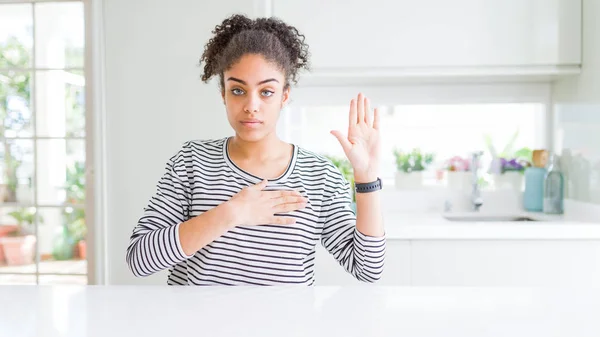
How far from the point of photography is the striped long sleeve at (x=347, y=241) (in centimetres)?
124

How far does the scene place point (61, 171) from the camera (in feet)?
10.6

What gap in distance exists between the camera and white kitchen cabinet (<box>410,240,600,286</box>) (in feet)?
7.74

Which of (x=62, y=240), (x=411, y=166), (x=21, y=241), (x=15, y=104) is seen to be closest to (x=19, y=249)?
(x=21, y=241)

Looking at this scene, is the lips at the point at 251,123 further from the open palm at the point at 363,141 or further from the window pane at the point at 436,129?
the window pane at the point at 436,129

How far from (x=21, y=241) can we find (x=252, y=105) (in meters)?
2.59

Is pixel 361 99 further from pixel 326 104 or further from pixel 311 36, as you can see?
pixel 326 104

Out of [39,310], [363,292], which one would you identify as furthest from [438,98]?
[39,310]

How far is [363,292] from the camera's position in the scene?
3.43ft

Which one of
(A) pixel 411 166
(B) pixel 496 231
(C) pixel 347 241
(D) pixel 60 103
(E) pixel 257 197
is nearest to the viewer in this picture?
(E) pixel 257 197

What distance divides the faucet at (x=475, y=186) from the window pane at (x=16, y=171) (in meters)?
2.27

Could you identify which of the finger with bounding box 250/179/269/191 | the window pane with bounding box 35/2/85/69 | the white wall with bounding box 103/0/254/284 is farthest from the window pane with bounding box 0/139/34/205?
the finger with bounding box 250/179/269/191

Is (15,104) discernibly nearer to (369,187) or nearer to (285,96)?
(285,96)

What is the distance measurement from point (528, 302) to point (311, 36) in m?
1.84

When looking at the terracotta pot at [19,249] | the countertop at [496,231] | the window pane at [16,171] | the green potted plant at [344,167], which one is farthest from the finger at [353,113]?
the terracotta pot at [19,249]
